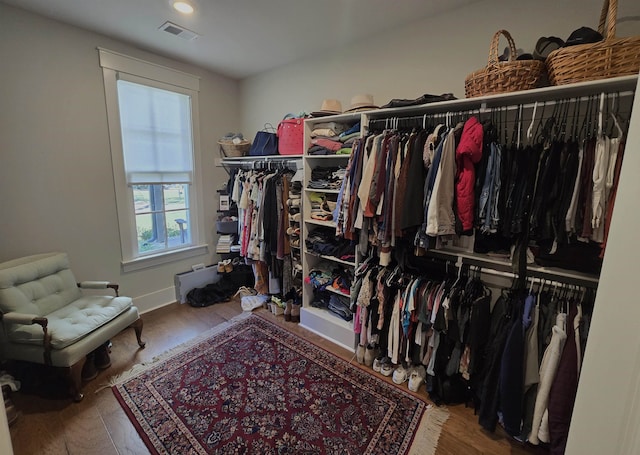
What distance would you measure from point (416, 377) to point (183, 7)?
310 centimetres

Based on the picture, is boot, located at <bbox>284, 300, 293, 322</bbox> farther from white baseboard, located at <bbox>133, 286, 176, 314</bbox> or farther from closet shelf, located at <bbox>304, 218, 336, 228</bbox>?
white baseboard, located at <bbox>133, 286, 176, 314</bbox>

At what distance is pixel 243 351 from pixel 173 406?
2.09 feet

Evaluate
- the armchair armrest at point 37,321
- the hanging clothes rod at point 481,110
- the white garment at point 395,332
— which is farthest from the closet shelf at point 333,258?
the armchair armrest at point 37,321

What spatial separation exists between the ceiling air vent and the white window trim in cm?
58

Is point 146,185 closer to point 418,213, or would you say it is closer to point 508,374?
point 418,213

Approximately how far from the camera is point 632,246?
0.55 m

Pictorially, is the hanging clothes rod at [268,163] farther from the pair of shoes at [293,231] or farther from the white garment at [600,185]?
the white garment at [600,185]

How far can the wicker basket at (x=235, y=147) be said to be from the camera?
332 centimetres

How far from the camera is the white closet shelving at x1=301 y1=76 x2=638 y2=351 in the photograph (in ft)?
4.61

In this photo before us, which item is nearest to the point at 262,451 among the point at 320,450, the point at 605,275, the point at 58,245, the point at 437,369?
the point at 320,450

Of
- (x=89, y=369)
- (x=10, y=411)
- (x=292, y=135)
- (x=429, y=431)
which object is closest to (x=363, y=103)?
(x=292, y=135)

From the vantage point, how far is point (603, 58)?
50.7 inches

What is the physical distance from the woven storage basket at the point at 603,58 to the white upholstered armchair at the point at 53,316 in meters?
3.18

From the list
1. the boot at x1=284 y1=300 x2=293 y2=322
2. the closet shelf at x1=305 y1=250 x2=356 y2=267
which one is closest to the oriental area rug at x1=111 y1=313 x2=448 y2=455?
the boot at x1=284 y1=300 x2=293 y2=322
